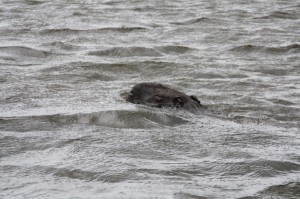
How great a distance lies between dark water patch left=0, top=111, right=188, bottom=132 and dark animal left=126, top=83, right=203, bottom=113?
0.30 metres

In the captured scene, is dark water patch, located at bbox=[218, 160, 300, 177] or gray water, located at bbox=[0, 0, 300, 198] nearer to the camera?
gray water, located at bbox=[0, 0, 300, 198]

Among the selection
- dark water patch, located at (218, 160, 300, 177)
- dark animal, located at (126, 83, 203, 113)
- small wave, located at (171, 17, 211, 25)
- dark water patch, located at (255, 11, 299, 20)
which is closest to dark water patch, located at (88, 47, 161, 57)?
small wave, located at (171, 17, 211, 25)

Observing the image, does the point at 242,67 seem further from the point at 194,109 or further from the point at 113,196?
the point at 113,196

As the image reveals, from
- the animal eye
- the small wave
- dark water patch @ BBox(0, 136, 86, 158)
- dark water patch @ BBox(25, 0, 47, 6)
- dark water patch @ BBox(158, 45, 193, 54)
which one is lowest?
the small wave

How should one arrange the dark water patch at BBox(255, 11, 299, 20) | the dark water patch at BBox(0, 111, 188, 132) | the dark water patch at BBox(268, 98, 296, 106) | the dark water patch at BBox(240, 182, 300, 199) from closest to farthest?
the dark water patch at BBox(240, 182, 300, 199)
the dark water patch at BBox(0, 111, 188, 132)
the dark water patch at BBox(268, 98, 296, 106)
the dark water patch at BBox(255, 11, 299, 20)

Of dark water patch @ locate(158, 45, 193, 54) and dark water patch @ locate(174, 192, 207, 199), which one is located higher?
dark water patch @ locate(174, 192, 207, 199)

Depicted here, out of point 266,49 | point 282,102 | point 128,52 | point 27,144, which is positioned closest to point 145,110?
point 27,144

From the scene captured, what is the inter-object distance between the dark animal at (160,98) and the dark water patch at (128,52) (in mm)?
3231

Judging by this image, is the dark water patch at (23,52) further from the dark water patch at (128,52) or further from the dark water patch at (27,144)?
the dark water patch at (27,144)

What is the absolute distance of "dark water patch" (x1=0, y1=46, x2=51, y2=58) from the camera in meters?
8.74

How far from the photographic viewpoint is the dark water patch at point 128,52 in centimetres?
916

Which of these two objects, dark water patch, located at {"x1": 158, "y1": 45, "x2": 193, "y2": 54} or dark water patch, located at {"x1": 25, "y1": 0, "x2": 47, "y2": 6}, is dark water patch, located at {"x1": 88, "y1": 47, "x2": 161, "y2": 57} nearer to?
dark water patch, located at {"x1": 158, "y1": 45, "x2": 193, "y2": 54}

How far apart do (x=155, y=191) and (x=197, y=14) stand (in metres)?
10.3

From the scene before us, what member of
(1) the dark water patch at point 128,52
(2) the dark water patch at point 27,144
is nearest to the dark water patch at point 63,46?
(1) the dark water patch at point 128,52
